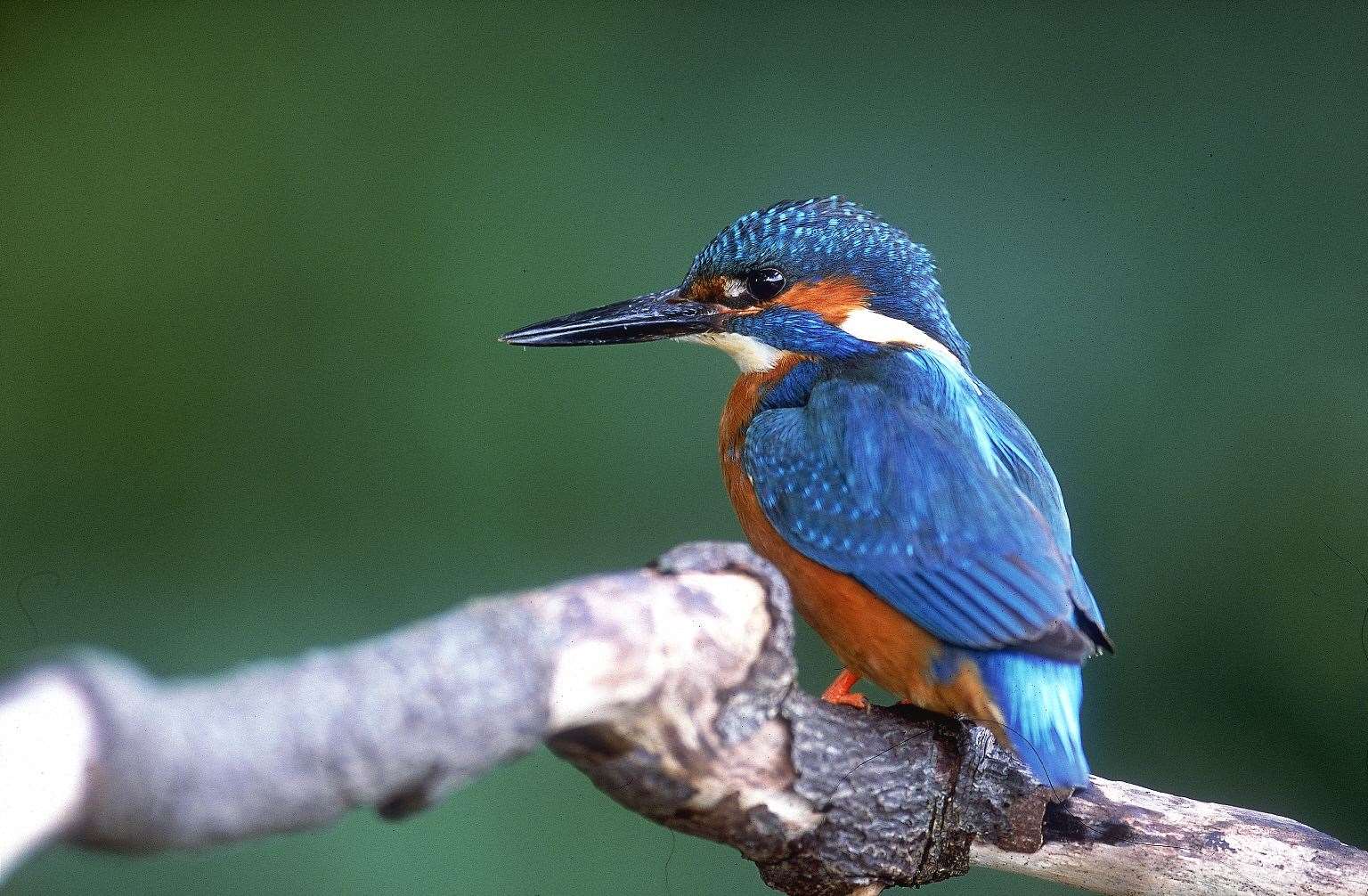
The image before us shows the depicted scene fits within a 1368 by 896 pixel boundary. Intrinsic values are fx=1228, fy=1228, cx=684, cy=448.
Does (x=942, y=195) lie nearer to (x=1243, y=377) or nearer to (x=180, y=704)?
(x=1243, y=377)

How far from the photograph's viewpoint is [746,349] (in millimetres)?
1651

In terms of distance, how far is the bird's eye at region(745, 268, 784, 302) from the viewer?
5.29 ft

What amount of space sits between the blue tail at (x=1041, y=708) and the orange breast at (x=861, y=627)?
0.02 metres

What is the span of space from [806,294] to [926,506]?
362 millimetres

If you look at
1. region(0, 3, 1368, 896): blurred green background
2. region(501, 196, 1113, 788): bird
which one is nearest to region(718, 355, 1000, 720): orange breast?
region(501, 196, 1113, 788): bird

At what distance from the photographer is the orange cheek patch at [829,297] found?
161 cm

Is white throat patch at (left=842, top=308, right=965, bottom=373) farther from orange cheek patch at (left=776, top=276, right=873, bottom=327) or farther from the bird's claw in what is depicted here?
the bird's claw

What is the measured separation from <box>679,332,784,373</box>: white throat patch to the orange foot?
0.42 meters

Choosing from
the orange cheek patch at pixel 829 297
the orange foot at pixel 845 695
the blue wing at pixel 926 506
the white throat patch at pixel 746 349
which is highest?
the orange cheek patch at pixel 829 297

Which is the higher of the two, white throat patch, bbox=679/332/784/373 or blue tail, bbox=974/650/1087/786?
white throat patch, bbox=679/332/784/373

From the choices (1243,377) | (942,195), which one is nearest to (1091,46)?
(942,195)

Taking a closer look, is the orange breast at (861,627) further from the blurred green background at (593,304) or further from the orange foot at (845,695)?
the blurred green background at (593,304)

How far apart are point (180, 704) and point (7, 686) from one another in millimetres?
102

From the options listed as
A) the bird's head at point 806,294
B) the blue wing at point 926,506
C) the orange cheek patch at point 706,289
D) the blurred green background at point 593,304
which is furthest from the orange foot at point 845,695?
the blurred green background at point 593,304
